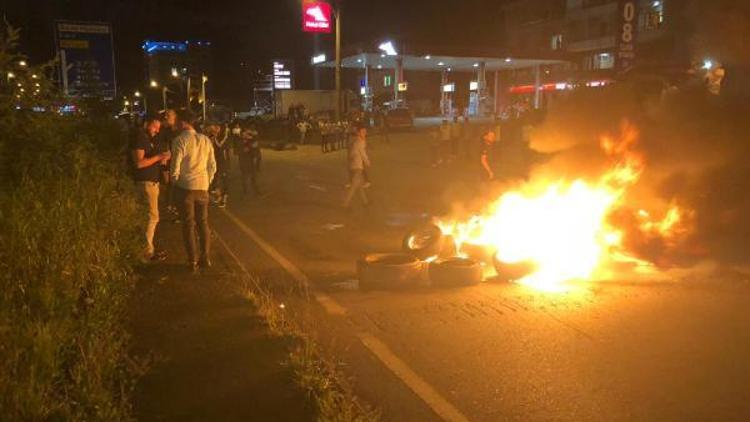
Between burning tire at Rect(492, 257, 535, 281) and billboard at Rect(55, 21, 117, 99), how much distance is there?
14377mm

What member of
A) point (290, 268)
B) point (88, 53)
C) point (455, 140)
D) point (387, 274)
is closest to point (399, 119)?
point (455, 140)

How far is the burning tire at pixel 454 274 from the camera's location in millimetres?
7285

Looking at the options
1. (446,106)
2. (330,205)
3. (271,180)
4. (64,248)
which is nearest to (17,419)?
(64,248)

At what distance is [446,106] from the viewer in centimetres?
5731

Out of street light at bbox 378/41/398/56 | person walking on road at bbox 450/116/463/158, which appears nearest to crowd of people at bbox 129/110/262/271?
person walking on road at bbox 450/116/463/158

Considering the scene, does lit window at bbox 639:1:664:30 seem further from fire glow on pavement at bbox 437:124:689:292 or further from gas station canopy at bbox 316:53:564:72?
fire glow on pavement at bbox 437:124:689:292

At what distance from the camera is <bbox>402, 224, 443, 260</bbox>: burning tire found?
846 cm

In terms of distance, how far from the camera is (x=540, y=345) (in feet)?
18.0

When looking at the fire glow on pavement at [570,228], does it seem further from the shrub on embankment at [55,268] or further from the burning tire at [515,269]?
the shrub on embankment at [55,268]

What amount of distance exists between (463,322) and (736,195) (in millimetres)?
7752

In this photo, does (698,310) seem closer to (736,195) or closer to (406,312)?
(406,312)

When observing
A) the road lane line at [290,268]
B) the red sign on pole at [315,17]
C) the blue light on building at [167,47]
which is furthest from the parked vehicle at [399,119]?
the blue light on building at [167,47]

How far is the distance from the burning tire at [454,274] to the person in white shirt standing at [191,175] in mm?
2865

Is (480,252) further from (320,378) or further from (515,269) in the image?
(320,378)
